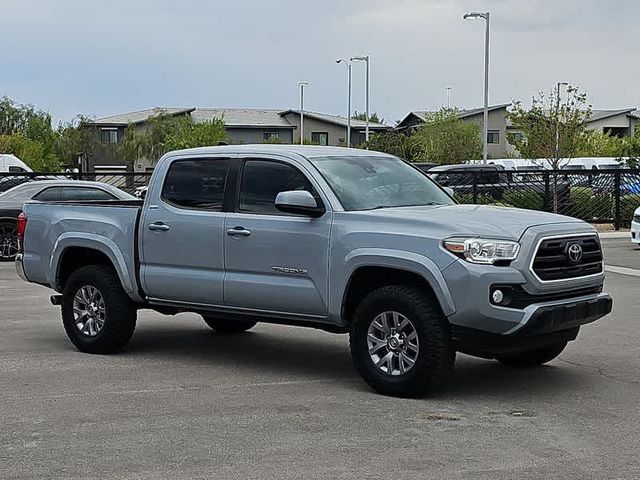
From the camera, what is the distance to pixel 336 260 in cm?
877

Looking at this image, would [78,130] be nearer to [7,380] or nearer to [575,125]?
[575,125]

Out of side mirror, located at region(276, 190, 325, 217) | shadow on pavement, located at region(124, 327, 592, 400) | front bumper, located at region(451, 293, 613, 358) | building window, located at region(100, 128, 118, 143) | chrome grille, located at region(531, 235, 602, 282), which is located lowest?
shadow on pavement, located at region(124, 327, 592, 400)

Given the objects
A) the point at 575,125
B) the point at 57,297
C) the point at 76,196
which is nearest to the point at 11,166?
the point at 76,196

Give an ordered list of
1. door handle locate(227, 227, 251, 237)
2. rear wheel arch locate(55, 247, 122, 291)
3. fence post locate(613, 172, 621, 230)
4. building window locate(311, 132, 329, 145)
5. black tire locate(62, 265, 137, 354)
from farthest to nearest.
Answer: building window locate(311, 132, 329, 145) < fence post locate(613, 172, 621, 230) < rear wheel arch locate(55, 247, 122, 291) < black tire locate(62, 265, 137, 354) < door handle locate(227, 227, 251, 237)

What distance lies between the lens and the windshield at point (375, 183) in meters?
9.12

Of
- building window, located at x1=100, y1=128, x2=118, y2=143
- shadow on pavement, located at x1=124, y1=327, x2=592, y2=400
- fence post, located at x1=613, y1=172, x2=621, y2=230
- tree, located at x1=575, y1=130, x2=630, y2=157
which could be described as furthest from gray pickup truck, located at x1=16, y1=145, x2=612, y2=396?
building window, located at x1=100, y1=128, x2=118, y2=143

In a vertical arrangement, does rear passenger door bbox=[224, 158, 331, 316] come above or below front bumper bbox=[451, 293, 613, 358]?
above

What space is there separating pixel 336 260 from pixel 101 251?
2.76 m

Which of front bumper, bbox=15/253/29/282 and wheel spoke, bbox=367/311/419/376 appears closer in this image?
wheel spoke, bbox=367/311/419/376

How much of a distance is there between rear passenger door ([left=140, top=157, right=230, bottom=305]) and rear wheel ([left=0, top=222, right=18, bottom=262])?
11.0 meters

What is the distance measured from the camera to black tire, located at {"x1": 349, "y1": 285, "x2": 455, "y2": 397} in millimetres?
8227

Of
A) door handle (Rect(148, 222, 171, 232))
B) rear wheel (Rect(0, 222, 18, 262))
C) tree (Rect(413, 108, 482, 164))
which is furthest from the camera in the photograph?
tree (Rect(413, 108, 482, 164))

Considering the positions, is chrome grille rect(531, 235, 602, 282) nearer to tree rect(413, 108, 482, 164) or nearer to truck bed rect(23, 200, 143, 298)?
truck bed rect(23, 200, 143, 298)

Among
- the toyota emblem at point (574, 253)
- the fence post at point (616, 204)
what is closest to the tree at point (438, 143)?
the fence post at point (616, 204)
